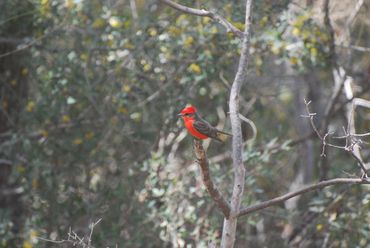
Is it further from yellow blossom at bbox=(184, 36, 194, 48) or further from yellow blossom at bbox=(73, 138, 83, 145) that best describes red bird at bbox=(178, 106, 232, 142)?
yellow blossom at bbox=(73, 138, 83, 145)

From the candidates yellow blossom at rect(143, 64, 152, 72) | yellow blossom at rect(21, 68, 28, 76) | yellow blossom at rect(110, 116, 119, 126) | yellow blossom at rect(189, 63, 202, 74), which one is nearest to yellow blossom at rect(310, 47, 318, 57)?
yellow blossom at rect(189, 63, 202, 74)

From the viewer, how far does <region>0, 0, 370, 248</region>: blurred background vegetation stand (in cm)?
690

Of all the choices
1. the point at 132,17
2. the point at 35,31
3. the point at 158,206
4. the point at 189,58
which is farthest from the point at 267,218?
the point at 35,31

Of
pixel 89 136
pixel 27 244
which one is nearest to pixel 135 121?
pixel 89 136

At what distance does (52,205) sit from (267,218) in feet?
8.59

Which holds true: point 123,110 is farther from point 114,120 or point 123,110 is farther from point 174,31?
point 174,31

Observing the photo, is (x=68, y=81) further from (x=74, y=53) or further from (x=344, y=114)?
(x=344, y=114)

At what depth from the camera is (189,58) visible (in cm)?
712

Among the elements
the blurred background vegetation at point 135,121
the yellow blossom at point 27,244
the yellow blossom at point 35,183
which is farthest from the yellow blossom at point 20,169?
the yellow blossom at point 27,244

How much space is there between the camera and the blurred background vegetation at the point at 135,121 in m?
6.90

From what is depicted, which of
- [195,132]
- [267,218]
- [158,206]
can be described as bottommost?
[267,218]

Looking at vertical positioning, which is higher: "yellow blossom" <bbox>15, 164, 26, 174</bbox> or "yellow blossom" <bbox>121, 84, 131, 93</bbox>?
"yellow blossom" <bbox>121, 84, 131, 93</bbox>

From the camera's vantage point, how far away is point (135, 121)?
7.29 metres

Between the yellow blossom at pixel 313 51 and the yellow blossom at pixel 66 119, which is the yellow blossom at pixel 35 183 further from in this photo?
the yellow blossom at pixel 313 51
